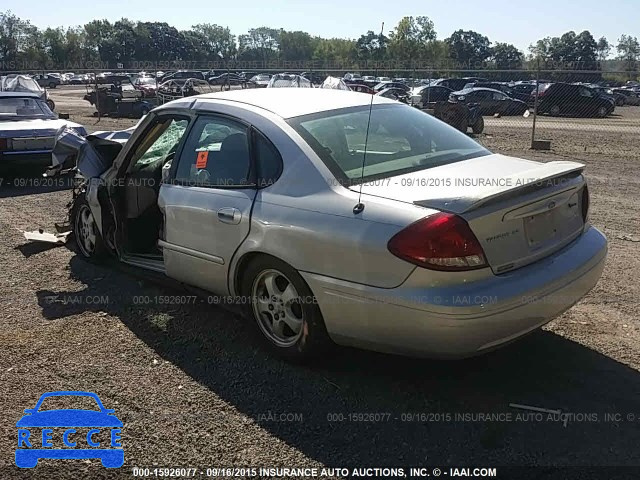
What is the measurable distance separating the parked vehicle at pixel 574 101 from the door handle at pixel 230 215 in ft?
89.7

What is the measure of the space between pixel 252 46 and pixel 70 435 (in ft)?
444

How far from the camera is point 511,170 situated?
12.0ft

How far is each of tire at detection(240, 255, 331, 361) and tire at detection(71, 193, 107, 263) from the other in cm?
235

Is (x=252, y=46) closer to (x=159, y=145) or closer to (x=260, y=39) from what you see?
(x=260, y=39)

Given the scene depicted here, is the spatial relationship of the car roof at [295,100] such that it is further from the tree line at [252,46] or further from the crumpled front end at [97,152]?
the tree line at [252,46]

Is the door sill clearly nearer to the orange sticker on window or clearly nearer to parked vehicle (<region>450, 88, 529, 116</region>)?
the orange sticker on window

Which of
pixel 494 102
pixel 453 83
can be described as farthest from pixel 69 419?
pixel 453 83

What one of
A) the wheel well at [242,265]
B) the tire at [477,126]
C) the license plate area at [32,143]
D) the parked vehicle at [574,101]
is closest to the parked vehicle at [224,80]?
the parked vehicle at [574,101]

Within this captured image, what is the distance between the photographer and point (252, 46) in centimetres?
13150

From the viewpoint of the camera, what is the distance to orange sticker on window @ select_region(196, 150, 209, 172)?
434 centimetres

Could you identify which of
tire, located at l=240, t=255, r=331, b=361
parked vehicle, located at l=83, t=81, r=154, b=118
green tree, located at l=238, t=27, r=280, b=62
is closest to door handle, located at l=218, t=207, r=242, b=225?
tire, located at l=240, t=255, r=331, b=361

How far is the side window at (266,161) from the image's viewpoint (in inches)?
150

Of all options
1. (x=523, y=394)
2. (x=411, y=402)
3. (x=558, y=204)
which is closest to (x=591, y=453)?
(x=523, y=394)

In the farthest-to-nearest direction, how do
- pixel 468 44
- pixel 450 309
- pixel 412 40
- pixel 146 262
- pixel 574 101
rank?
pixel 468 44 < pixel 412 40 < pixel 574 101 < pixel 146 262 < pixel 450 309
